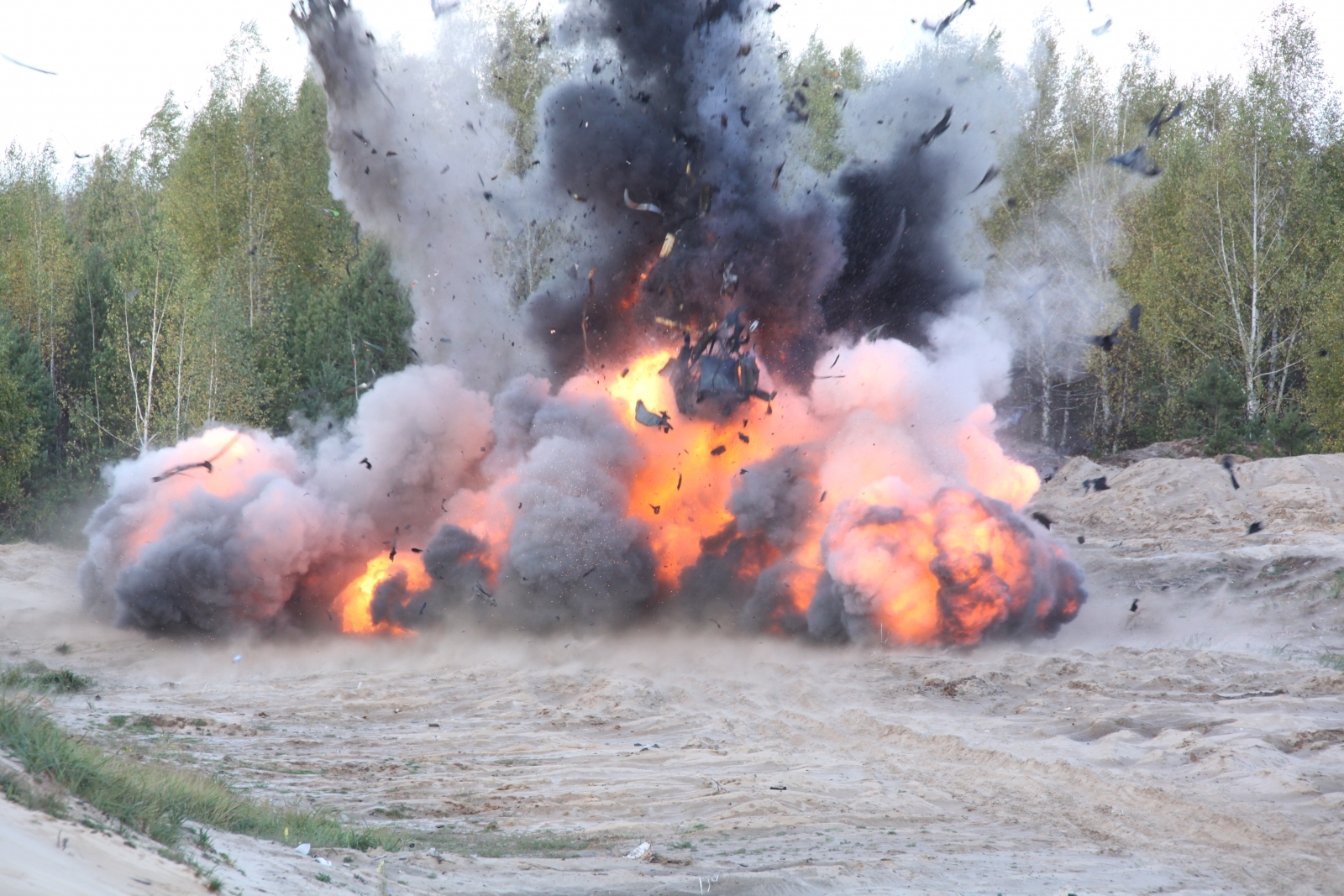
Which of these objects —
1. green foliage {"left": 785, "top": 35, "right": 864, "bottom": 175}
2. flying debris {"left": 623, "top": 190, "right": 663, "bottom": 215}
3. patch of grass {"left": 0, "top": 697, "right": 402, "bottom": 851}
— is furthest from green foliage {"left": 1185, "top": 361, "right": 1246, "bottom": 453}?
patch of grass {"left": 0, "top": 697, "right": 402, "bottom": 851}

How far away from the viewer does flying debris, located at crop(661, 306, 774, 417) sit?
1841cm

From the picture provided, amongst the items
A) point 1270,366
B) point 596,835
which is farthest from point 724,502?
point 1270,366

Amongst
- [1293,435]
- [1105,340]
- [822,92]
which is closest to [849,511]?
[1105,340]

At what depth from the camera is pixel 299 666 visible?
17.0 m

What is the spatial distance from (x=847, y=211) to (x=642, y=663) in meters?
8.75

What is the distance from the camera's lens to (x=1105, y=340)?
17.4 metres

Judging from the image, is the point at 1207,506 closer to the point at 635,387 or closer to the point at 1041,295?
the point at 1041,295

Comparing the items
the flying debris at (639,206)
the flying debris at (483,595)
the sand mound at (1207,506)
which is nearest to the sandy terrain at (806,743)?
the sand mound at (1207,506)

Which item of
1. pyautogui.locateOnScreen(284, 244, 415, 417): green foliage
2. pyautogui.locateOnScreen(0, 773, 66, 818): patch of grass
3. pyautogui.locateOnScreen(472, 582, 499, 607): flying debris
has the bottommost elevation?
pyautogui.locateOnScreen(0, 773, 66, 818): patch of grass

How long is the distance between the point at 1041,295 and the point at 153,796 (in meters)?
25.0

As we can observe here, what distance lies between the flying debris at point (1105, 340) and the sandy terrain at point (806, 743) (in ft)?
13.0

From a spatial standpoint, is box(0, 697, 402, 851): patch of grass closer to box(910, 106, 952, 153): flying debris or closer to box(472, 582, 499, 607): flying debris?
box(472, 582, 499, 607): flying debris

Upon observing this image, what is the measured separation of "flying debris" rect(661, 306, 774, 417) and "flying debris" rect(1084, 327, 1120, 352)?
209 inches

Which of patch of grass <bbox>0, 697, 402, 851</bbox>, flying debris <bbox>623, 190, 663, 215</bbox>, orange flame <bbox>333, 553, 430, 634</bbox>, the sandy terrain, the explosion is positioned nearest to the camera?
patch of grass <bbox>0, 697, 402, 851</bbox>
